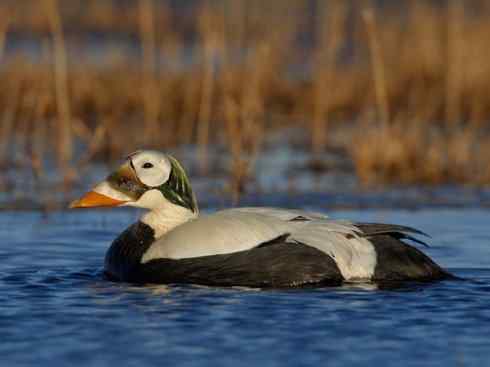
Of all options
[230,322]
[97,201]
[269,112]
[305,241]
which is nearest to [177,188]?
[97,201]

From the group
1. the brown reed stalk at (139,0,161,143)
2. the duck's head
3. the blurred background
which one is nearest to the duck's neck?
the duck's head

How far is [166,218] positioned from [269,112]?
8.69 metres

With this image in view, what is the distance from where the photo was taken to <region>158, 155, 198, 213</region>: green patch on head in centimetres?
768

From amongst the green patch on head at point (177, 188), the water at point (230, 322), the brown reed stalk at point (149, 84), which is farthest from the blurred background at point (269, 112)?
the water at point (230, 322)

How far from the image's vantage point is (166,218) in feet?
25.2

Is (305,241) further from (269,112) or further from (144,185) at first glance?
(269,112)

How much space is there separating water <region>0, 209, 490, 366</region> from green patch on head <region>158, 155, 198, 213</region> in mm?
605

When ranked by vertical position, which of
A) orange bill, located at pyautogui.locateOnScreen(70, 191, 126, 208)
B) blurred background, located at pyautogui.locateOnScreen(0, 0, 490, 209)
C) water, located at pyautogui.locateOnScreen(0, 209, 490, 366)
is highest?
blurred background, located at pyautogui.locateOnScreen(0, 0, 490, 209)

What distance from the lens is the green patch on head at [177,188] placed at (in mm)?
7676

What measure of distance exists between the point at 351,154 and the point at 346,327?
6627 mm

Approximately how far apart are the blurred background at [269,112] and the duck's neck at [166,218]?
2584 mm

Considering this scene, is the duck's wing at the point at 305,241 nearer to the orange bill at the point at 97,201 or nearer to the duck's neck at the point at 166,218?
the duck's neck at the point at 166,218

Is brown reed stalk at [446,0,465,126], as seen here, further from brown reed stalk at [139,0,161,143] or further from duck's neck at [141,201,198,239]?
duck's neck at [141,201,198,239]

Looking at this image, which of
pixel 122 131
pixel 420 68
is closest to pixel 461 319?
pixel 122 131
